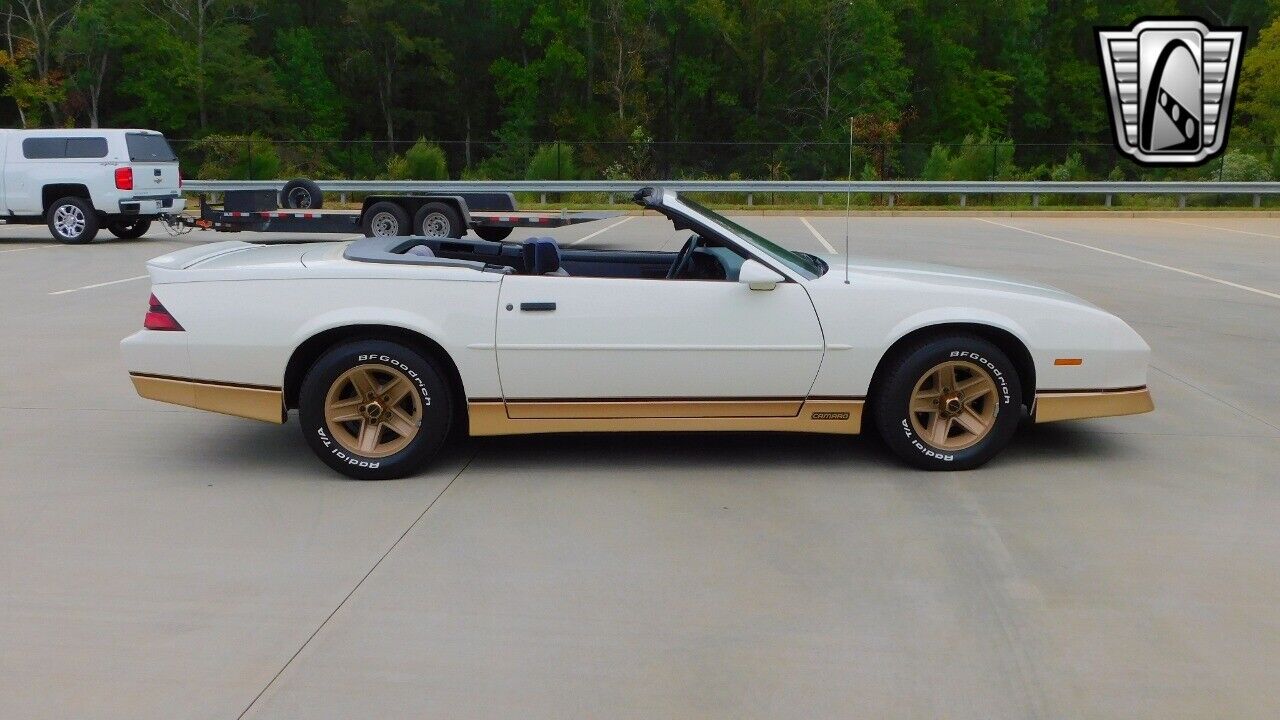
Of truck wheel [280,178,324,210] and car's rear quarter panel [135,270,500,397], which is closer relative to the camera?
car's rear quarter panel [135,270,500,397]

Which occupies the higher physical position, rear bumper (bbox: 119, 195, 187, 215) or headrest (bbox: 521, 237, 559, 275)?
headrest (bbox: 521, 237, 559, 275)

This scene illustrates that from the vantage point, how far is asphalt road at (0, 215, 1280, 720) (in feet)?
11.7

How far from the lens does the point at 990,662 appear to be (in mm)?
3738

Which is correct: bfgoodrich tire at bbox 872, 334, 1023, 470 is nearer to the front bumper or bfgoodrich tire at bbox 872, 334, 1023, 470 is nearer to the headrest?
the headrest

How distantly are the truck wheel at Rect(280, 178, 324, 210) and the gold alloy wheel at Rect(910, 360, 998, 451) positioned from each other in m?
15.2

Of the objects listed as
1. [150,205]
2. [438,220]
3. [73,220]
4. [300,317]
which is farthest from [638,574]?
[73,220]

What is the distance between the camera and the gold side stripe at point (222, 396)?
5.72 m

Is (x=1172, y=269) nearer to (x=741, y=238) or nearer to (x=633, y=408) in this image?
(x=741, y=238)

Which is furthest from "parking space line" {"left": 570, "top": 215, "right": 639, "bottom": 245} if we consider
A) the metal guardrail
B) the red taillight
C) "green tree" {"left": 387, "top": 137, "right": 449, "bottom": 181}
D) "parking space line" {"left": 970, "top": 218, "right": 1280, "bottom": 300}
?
the red taillight

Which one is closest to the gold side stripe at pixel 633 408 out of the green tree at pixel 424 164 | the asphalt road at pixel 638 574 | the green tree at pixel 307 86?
the asphalt road at pixel 638 574

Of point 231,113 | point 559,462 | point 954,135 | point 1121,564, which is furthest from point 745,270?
point 954,135

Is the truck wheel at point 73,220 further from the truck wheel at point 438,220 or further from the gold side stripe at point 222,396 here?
the gold side stripe at point 222,396

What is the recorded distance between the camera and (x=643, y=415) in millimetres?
5754

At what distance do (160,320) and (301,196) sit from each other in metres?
14.6
